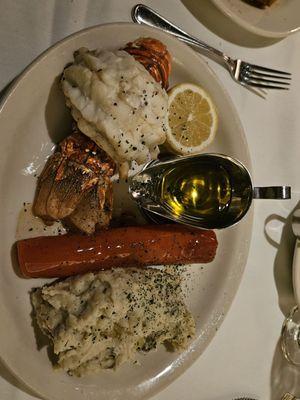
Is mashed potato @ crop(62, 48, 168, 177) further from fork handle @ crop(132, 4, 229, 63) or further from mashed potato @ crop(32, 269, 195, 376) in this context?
mashed potato @ crop(32, 269, 195, 376)

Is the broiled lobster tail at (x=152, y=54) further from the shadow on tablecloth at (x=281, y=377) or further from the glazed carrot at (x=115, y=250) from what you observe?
the shadow on tablecloth at (x=281, y=377)

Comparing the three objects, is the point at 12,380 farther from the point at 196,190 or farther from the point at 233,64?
the point at 233,64

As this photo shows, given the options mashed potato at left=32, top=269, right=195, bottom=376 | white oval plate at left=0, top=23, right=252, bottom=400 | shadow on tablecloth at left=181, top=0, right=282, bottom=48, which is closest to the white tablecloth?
shadow on tablecloth at left=181, top=0, right=282, bottom=48

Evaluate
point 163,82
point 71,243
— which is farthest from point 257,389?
point 163,82

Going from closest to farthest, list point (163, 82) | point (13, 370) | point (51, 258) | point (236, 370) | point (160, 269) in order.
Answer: point (13, 370)
point (51, 258)
point (163, 82)
point (160, 269)
point (236, 370)

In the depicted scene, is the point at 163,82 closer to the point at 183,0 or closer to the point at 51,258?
the point at 183,0

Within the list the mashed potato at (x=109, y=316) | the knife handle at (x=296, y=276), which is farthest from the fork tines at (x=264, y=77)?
the mashed potato at (x=109, y=316)
